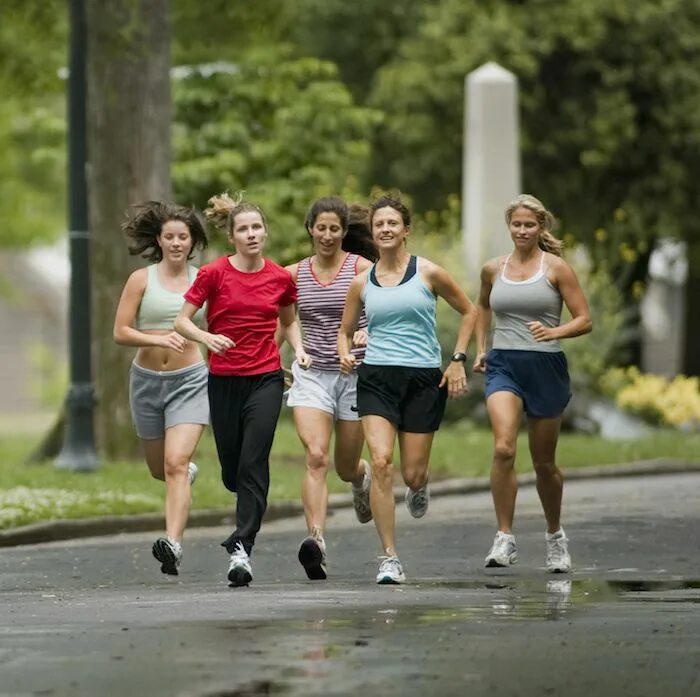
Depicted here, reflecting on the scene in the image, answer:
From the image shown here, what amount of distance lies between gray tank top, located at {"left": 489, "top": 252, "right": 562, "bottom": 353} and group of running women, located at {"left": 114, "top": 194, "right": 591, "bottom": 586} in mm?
10

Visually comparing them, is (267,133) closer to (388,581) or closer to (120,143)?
(120,143)

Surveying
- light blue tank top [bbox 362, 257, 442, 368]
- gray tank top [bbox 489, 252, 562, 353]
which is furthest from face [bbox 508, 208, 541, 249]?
light blue tank top [bbox 362, 257, 442, 368]

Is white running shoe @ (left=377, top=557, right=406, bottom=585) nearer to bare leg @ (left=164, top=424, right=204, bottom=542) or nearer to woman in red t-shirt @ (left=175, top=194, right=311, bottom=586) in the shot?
woman in red t-shirt @ (left=175, top=194, right=311, bottom=586)

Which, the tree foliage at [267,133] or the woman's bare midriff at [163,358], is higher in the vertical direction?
the tree foliage at [267,133]

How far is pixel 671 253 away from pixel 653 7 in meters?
6.95

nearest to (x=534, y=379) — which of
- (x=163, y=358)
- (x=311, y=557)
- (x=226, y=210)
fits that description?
(x=311, y=557)

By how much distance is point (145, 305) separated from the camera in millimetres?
12750

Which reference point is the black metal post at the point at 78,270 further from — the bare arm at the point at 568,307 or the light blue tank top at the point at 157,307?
the bare arm at the point at 568,307

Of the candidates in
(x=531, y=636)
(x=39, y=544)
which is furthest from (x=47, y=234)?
(x=531, y=636)

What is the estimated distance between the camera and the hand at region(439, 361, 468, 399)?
40.8ft

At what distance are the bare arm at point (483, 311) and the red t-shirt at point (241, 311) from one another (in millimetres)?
1227

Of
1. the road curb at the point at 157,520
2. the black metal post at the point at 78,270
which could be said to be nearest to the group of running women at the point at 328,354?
the road curb at the point at 157,520

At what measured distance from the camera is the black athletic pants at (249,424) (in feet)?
40.7

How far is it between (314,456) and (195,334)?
100cm
